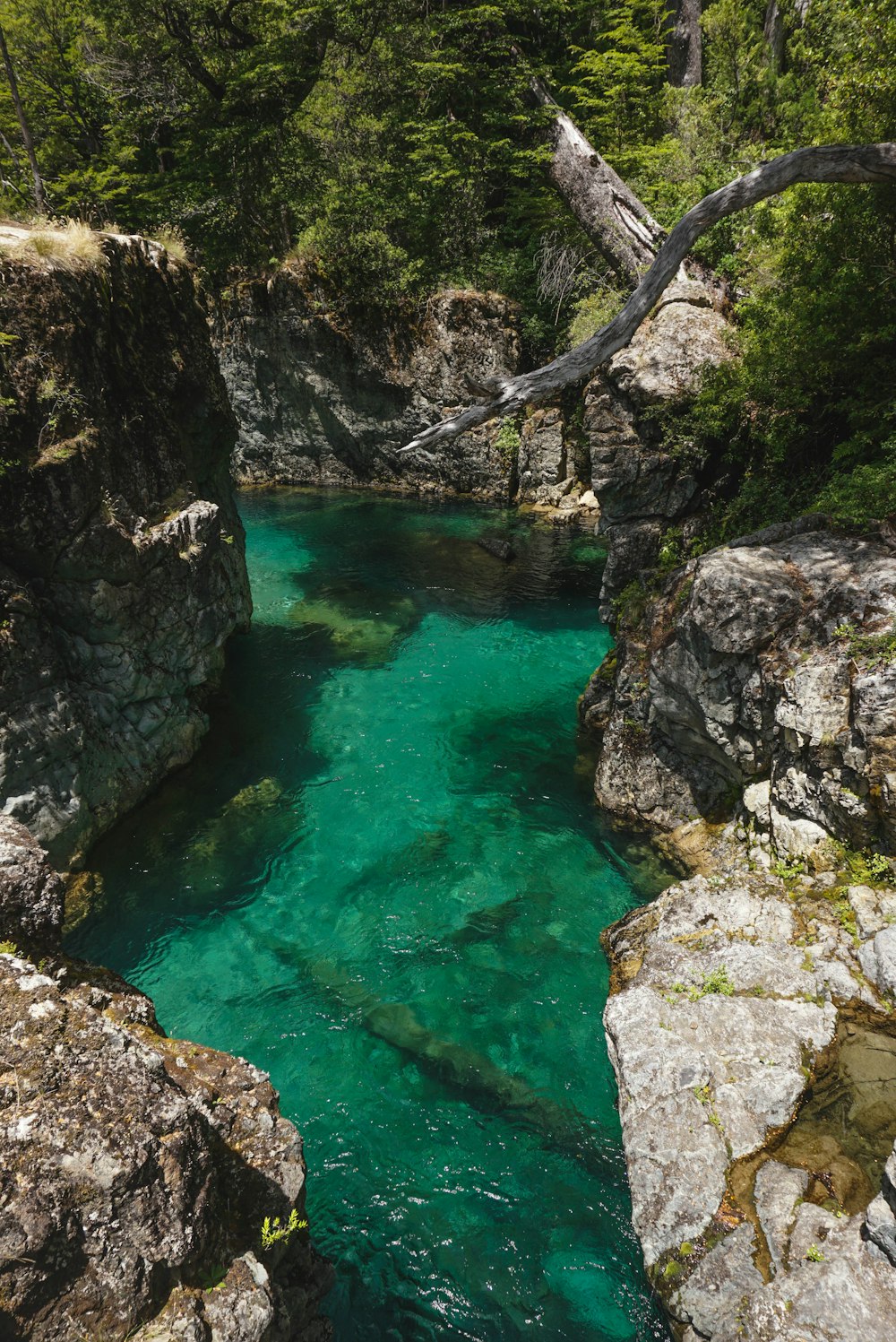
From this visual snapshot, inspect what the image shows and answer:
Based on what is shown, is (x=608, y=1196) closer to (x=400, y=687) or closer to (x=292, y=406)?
(x=400, y=687)

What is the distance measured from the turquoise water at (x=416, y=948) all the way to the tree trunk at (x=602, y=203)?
9.68 metres

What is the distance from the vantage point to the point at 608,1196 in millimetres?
6547

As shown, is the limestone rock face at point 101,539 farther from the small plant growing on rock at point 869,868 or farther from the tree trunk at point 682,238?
the small plant growing on rock at point 869,868

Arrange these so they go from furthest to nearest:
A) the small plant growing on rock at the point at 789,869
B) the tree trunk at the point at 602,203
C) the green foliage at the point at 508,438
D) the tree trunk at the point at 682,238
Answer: the green foliage at the point at 508,438 < the tree trunk at the point at 602,203 < the tree trunk at the point at 682,238 < the small plant growing on rock at the point at 789,869

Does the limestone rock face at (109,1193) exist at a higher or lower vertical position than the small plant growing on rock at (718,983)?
higher

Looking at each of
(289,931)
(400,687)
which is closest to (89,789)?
(289,931)

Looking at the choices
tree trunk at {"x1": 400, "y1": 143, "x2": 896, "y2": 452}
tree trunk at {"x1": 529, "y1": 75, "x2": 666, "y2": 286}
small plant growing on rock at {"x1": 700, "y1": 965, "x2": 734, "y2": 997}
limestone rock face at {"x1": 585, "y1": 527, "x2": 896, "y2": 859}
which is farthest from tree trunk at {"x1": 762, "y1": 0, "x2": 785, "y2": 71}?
small plant growing on rock at {"x1": 700, "y1": 965, "x2": 734, "y2": 997}

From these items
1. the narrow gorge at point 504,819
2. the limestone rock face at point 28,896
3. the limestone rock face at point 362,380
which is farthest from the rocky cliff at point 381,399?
the limestone rock face at point 28,896

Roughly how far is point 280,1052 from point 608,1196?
155 inches

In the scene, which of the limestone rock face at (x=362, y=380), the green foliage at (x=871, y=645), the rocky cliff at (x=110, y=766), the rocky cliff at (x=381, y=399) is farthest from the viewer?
the limestone rock face at (x=362, y=380)

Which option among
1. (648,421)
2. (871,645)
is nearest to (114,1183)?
(871,645)

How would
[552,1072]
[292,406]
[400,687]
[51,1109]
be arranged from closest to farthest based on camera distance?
[51,1109] → [552,1072] → [400,687] → [292,406]

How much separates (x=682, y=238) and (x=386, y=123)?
22.0 metres

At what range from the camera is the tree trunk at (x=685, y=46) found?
23.2 meters
